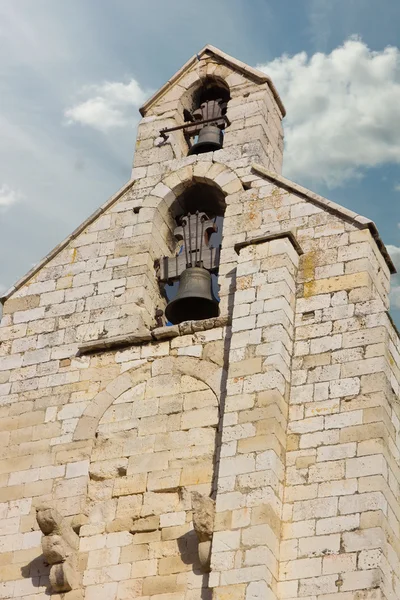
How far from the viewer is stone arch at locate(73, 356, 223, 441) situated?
15.1 meters

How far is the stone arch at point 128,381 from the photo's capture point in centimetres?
1505

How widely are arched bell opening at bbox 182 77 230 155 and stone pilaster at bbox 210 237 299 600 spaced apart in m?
2.95

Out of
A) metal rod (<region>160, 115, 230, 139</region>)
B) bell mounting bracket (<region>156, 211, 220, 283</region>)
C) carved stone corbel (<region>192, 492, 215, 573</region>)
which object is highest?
metal rod (<region>160, 115, 230, 139</region>)

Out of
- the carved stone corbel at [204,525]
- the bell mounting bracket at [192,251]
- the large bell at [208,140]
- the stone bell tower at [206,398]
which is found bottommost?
the carved stone corbel at [204,525]

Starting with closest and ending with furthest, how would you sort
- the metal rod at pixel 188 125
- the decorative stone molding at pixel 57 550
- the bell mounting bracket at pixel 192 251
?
the decorative stone molding at pixel 57 550 → the bell mounting bracket at pixel 192 251 → the metal rod at pixel 188 125

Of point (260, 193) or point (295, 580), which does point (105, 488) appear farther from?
point (260, 193)

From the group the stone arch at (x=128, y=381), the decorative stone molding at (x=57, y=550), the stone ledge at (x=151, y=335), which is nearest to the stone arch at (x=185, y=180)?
the stone ledge at (x=151, y=335)

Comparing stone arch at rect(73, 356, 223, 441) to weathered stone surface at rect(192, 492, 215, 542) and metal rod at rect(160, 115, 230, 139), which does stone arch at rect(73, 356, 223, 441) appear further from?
metal rod at rect(160, 115, 230, 139)

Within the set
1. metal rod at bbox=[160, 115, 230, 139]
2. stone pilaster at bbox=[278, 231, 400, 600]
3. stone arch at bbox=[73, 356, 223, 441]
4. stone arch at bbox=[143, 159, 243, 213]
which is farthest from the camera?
metal rod at bbox=[160, 115, 230, 139]

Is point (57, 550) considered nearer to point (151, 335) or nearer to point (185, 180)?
point (151, 335)

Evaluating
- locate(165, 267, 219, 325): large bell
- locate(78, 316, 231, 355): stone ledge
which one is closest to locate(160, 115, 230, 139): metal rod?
locate(165, 267, 219, 325): large bell

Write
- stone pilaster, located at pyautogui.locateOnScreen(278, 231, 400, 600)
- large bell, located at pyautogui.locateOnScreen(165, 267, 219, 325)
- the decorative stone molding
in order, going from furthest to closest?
large bell, located at pyautogui.locateOnScreen(165, 267, 219, 325), the decorative stone molding, stone pilaster, located at pyautogui.locateOnScreen(278, 231, 400, 600)

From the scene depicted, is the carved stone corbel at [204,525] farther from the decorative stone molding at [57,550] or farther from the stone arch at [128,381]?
the stone arch at [128,381]

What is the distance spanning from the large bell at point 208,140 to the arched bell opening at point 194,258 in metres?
0.83
